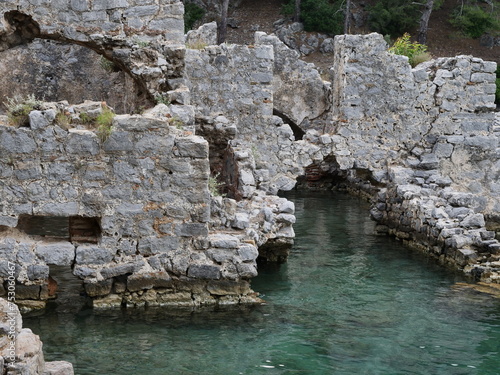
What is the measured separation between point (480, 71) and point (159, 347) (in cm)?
1049

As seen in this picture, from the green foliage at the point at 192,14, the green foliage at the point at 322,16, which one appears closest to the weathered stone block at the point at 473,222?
the green foliage at the point at 322,16

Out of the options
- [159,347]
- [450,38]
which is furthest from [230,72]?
[450,38]

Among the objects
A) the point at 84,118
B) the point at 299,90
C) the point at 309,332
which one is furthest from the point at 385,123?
the point at 84,118

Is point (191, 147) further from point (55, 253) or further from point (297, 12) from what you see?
point (297, 12)

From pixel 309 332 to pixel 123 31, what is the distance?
18.9 feet

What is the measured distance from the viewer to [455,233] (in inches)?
509

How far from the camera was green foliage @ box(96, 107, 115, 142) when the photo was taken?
9453 mm

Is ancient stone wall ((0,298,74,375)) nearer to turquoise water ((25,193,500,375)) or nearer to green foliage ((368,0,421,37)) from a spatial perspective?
turquoise water ((25,193,500,375))

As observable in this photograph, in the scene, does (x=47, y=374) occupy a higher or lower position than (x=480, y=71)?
lower

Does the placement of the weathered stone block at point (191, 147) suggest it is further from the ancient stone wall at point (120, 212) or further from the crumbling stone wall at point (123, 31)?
the crumbling stone wall at point (123, 31)

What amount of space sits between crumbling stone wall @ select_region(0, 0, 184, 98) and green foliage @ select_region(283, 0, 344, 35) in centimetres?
2398

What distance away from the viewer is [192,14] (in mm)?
35250

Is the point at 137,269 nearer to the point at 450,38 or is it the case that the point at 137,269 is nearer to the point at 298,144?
the point at 298,144

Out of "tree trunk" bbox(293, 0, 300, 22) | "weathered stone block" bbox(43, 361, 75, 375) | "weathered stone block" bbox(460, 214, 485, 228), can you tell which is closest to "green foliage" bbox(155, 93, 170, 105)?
"weathered stone block" bbox(460, 214, 485, 228)
